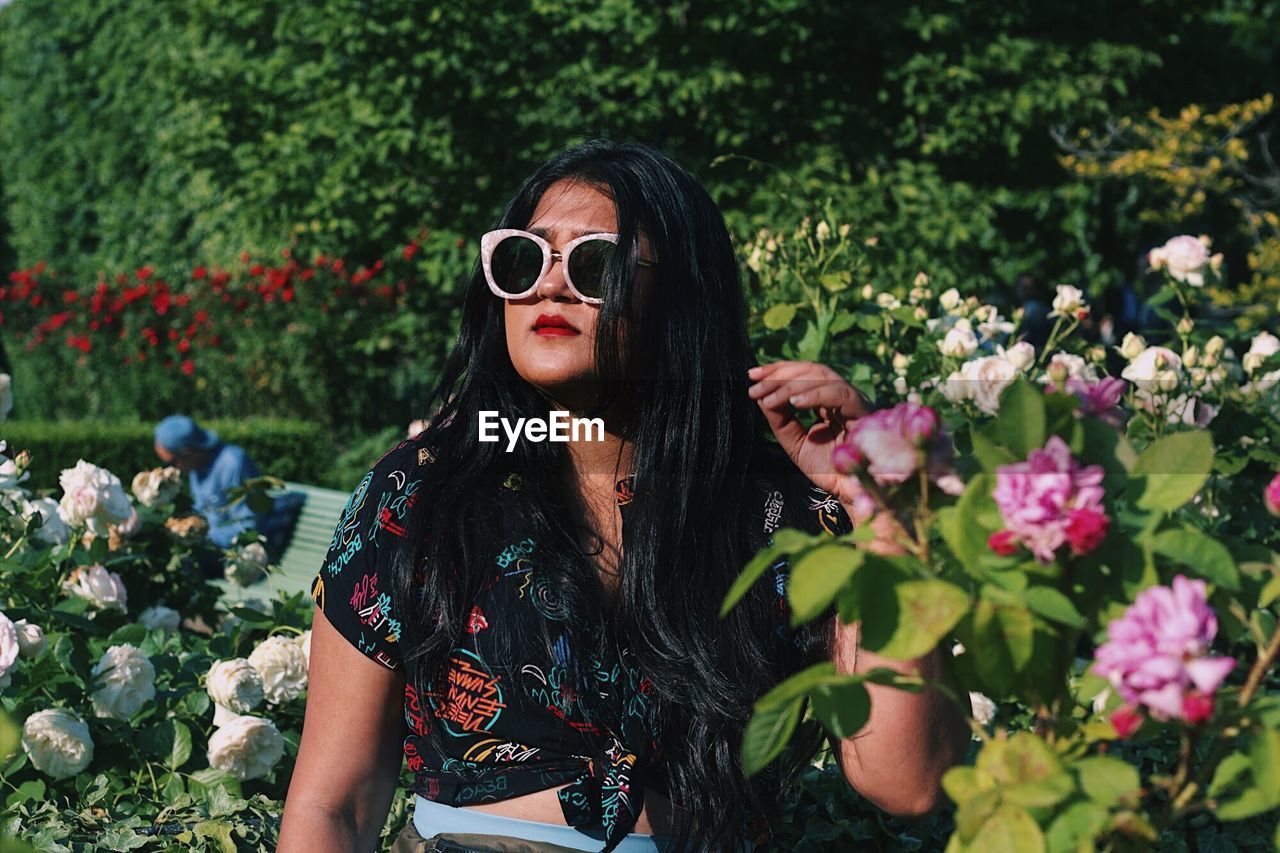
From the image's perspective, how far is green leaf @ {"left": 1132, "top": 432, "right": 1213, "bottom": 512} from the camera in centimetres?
73

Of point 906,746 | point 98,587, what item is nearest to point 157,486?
point 98,587

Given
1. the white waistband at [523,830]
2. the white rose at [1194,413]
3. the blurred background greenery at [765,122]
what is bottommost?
the blurred background greenery at [765,122]

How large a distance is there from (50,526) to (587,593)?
61.0 inches

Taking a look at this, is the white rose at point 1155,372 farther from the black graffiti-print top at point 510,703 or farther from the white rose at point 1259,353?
the black graffiti-print top at point 510,703

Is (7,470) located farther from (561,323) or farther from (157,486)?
(561,323)

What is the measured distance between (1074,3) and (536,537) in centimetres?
683

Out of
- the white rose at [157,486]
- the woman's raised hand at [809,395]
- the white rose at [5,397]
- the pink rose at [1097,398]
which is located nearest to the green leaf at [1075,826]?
the pink rose at [1097,398]

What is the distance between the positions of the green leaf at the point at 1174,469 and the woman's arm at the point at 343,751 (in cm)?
99

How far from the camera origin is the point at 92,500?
8.55 ft

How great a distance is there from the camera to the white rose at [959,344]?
7.89 ft

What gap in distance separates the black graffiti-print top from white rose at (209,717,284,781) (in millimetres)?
572

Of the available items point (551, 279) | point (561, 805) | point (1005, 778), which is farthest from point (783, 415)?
point (1005, 778)

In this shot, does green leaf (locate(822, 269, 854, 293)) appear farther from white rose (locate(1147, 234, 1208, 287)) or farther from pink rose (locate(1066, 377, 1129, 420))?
pink rose (locate(1066, 377, 1129, 420))

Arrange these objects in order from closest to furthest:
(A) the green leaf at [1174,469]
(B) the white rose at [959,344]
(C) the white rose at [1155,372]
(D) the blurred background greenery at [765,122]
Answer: (A) the green leaf at [1174,469], (C) the white rose at [1155,372], (B) the white rose at [959,344], (D) the blurred background greenery at [765,122]
